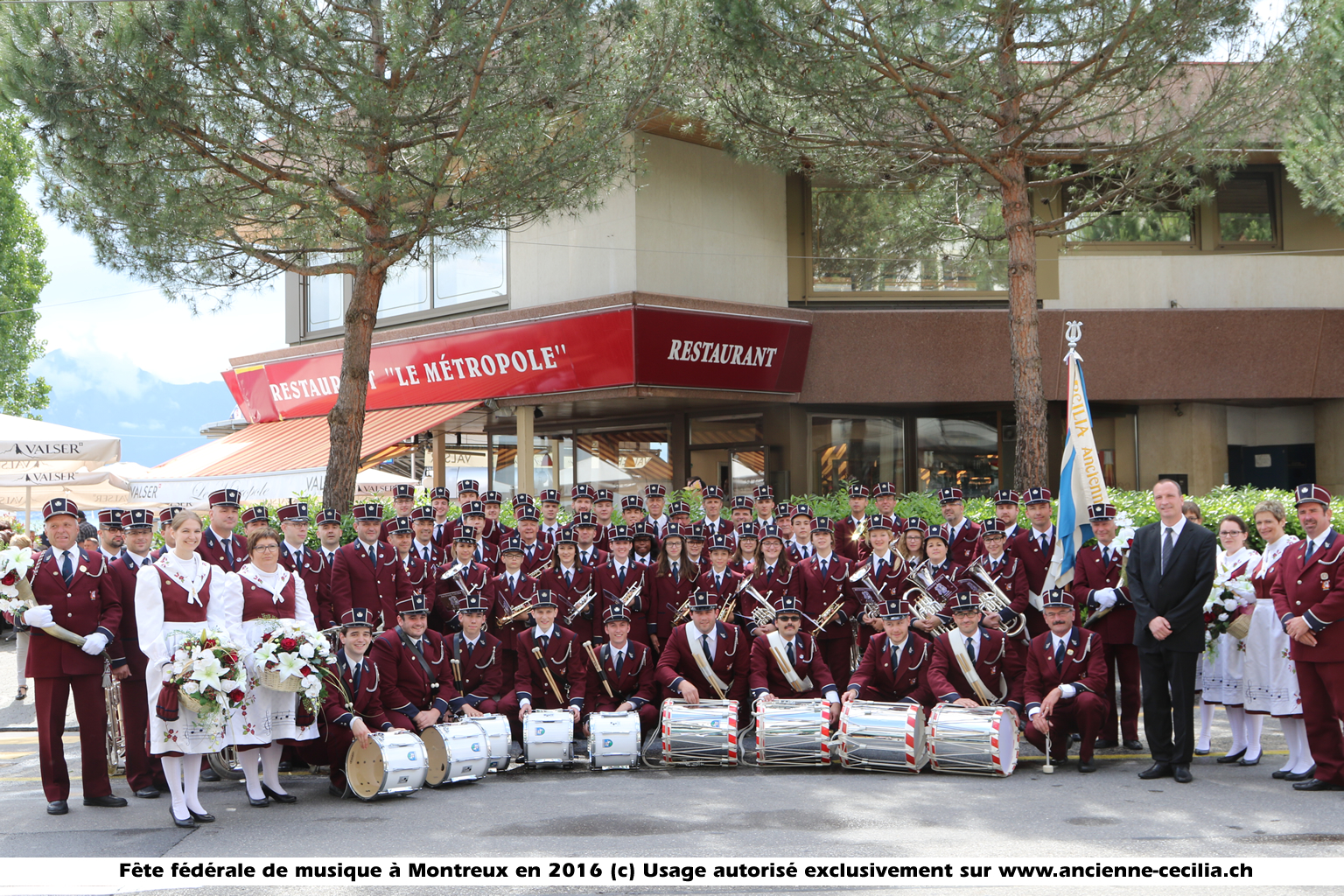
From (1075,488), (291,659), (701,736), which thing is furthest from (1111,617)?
(291,659)

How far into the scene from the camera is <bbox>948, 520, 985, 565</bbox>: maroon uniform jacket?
1190cm

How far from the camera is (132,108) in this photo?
12.9 meters

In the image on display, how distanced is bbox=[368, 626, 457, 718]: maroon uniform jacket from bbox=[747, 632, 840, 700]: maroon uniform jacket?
2.60m

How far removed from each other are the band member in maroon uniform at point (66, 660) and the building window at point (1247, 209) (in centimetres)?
1931

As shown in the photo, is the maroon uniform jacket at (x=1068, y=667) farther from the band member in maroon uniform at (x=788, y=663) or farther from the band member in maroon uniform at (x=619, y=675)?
the band member in maroon uniform at (x=619, y=675)

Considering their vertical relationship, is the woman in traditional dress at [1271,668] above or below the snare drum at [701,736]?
above

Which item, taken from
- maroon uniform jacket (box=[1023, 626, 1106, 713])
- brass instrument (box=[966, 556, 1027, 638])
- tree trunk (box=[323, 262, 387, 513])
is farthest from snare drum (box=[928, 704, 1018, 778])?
tree trunk (box=[323, 262, 387, 513])

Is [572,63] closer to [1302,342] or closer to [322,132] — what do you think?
[322,132]

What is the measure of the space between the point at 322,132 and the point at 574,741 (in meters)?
7.84

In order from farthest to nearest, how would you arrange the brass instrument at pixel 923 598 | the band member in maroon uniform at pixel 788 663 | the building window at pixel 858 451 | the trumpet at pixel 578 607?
the building window at pixel 858 451 < the trumpet at pixel 578 607 < the brass instrument at pixel 923 598 < the band member in maroon uniform at pixel 788 663

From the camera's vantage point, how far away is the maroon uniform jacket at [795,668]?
10266mm

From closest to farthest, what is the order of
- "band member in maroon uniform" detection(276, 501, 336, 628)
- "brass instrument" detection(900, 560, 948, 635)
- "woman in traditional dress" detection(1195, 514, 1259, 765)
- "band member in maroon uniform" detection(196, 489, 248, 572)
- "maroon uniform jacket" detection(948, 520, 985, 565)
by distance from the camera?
"woman in traditional dress" detection(1195, 514, 1259, 765) < "band member in maroon uniform" detection(196, 489, 248, 572) < "brass instrument" detection(900, 560, 948, 635) < "band member in maroon uniform" detection(276, 501, 336, 628) < "maroon uniform jacket" detection(948, 520, 985, 565)

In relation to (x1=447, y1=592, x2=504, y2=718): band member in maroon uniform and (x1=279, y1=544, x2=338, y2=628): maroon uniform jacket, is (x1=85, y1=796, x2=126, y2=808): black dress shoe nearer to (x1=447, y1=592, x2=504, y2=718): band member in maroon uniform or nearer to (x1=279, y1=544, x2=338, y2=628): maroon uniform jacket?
(x1=447, y1=592, x2=504, y2=718): band member in maroon uniform

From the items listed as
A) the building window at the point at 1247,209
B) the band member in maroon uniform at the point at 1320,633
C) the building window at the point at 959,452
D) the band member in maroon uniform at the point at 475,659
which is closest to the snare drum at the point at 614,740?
the band member in maroon uniform at the point at 475,659
